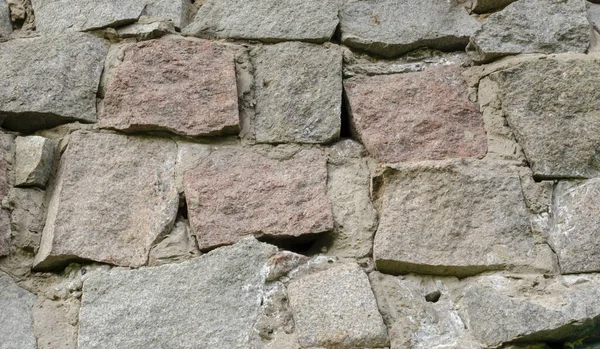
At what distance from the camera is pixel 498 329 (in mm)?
1418

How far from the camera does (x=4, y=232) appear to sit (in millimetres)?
1621

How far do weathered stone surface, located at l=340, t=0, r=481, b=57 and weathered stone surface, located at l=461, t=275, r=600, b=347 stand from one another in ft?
2.04

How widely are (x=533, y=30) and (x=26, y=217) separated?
1.17m

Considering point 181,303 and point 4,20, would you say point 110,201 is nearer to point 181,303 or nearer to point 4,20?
point 181,303

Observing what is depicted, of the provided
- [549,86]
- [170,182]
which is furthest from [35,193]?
[549,86]

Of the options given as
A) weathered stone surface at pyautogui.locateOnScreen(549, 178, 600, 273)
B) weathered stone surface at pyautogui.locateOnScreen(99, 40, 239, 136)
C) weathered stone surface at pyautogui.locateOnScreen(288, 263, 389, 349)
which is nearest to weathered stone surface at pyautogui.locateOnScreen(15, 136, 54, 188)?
weathered stone surface at pyautogui.locateOnScreen(99, 40, 239, 136)

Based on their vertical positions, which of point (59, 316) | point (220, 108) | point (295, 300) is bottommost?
point (59, 316)

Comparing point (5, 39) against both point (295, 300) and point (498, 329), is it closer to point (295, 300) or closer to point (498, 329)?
point (295, 300)

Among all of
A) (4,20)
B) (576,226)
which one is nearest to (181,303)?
(576,226)

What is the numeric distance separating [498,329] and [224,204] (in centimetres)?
58

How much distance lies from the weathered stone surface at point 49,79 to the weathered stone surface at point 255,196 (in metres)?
0.32

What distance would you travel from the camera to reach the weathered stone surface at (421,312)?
4.74 ft

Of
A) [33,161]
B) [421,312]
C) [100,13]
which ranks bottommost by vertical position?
[421,312]

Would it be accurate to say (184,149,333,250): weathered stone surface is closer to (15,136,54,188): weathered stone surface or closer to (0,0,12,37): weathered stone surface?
(15,136,54,188): weathered stone surface
